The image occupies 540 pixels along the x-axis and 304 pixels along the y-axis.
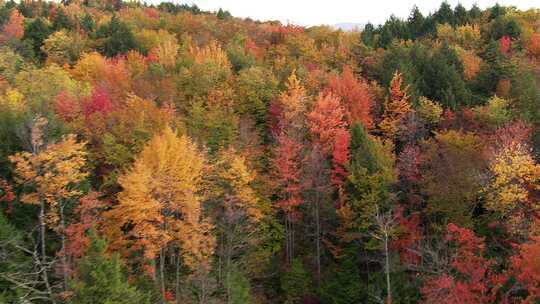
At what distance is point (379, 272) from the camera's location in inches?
1240

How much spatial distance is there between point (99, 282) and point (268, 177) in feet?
57.0

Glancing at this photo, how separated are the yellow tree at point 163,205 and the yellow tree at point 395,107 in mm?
21743

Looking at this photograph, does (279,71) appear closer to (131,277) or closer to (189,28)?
(189,28)

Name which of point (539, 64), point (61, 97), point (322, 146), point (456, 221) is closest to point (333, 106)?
point (322, 146)

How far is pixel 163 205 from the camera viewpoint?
85.0 feet

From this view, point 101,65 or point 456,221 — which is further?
point 101,65

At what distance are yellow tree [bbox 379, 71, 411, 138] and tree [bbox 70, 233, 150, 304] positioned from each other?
94.1 feet

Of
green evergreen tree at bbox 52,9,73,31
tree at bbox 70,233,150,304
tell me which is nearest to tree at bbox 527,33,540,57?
tree at bbox 70,233,150,304

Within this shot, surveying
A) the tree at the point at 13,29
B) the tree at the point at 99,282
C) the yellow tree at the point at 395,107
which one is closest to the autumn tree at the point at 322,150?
the yellow tree at the point at 395,107

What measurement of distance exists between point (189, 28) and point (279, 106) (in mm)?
34727

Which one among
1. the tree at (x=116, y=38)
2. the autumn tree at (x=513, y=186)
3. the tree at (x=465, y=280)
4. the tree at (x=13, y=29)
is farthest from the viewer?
the tree at (x=116, y=38)

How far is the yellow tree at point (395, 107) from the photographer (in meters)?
43.4

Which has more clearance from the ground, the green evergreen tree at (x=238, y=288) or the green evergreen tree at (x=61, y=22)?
the green evergreen tree at (x=61, y=22)

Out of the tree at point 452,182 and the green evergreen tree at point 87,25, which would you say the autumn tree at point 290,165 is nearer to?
the tree at point 452,182
